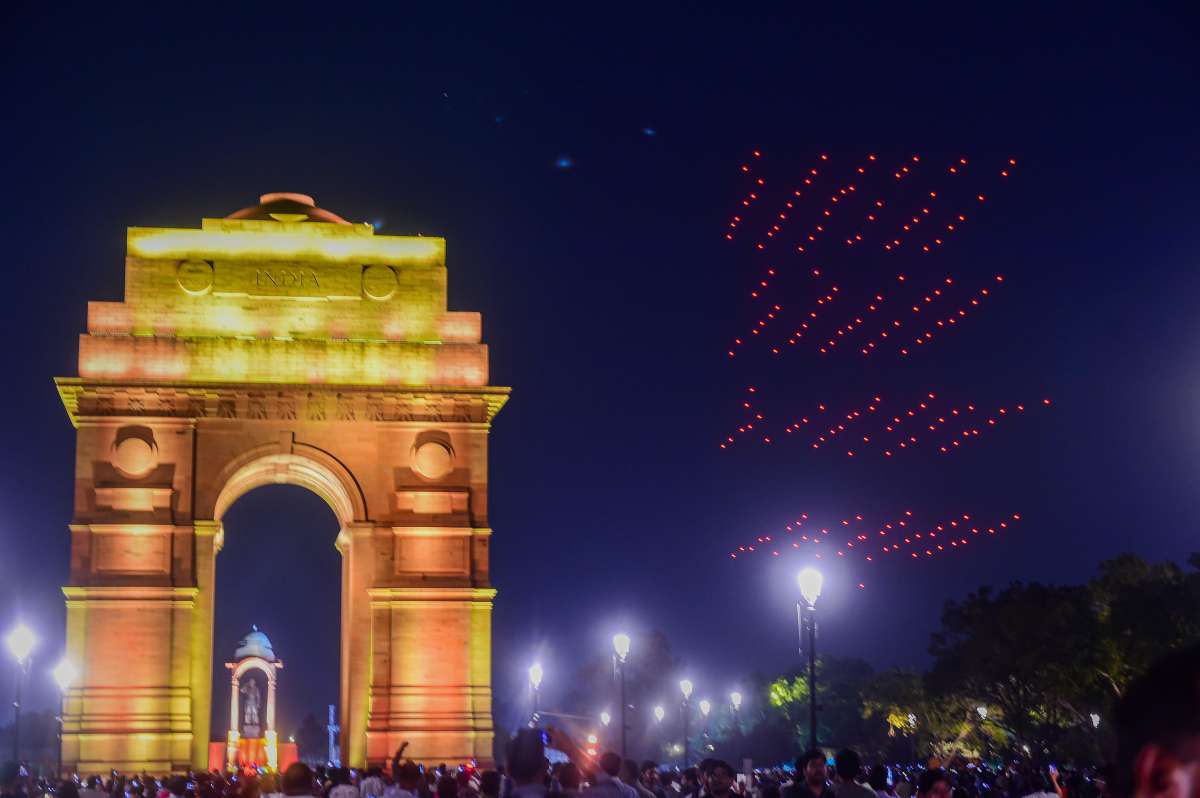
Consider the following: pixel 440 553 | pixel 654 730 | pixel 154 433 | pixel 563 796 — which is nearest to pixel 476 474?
pixel 440 553

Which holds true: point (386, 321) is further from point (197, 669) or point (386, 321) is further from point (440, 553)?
point (197, 669)

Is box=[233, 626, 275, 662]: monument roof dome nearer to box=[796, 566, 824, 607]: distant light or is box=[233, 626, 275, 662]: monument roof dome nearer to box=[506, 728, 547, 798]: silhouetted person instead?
box=[796, 566, 824, 607]: distant light

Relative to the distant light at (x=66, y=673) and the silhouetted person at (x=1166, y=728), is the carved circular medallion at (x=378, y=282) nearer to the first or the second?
the distant light at (x=66, y=673)

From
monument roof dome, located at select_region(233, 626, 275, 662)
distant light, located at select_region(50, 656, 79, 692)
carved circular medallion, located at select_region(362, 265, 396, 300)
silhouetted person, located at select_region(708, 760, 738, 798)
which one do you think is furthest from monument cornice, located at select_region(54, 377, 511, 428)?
silhouetted person, located at select_region(708, 760, 738, 798)

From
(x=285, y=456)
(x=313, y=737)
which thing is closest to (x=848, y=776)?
A: (x=285, y=456)

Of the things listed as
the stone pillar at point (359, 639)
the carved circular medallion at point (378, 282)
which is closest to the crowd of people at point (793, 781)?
the stone pillar at point (359, 639)

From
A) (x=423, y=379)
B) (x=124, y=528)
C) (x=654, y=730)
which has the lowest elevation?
(x=654, y=730)
